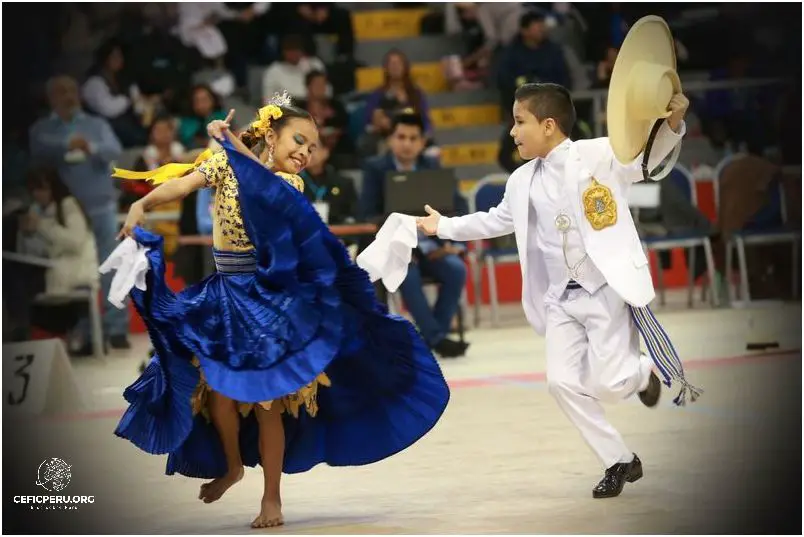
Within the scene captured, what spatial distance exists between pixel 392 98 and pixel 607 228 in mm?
7815

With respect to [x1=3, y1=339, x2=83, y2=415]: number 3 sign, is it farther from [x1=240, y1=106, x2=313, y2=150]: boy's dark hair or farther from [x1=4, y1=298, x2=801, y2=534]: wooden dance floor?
[x1=240, y1=106, x2=313, y2=150]: boy's dark hair

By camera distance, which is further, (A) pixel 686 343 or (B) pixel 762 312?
(B) pixel 762 312

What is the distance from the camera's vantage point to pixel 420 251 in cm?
1071

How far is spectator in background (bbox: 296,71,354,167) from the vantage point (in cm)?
1315

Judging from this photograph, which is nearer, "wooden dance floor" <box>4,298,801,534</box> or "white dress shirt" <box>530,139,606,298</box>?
"wooden dance floor" <box>4,298,801,534</box>

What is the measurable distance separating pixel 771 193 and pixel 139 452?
7085mm

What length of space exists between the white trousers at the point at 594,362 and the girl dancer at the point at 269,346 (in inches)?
19.0

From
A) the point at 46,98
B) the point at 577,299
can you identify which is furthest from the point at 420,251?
the point at 577,299

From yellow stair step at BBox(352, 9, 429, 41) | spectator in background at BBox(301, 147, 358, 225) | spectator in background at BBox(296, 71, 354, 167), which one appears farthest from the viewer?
yellow stair step at BBox(352, 9, 429, 41)

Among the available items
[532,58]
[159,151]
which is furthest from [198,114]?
[532,58]

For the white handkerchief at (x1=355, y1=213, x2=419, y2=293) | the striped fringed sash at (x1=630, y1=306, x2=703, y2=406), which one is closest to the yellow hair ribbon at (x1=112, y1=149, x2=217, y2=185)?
the white handkerchief at (x1=355, y1=213, x2=419, y2=293)

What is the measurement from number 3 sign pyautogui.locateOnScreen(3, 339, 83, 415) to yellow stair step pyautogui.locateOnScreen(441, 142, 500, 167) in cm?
707

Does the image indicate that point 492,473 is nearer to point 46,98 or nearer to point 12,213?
point 12,213

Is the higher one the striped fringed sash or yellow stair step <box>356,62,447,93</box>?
yellow stair step <box>356,62,447,93</box>
